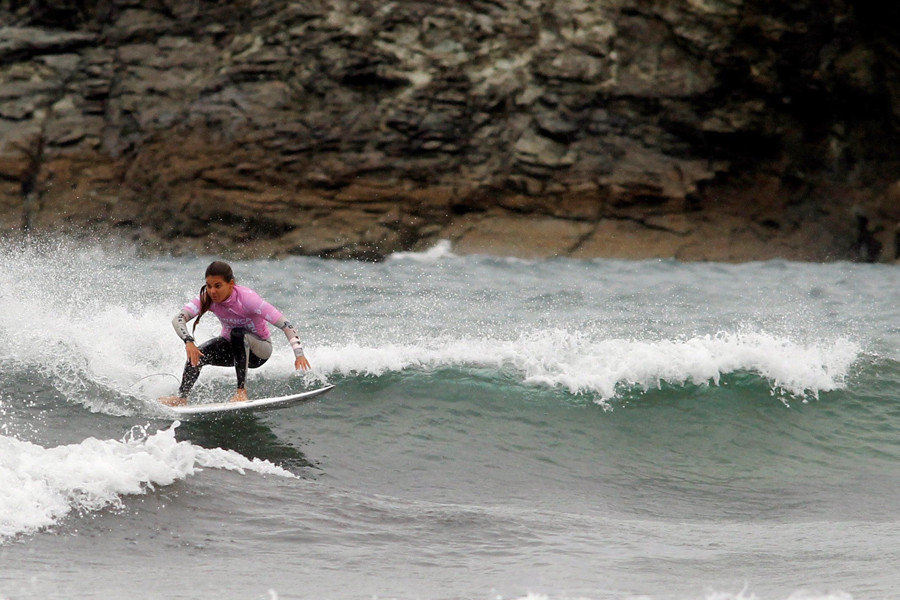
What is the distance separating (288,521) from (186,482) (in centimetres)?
72

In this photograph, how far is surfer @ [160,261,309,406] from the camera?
23.5ft

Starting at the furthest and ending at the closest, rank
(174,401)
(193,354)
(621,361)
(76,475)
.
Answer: (621,361) < (174,401) < (193,354) < (76,475)

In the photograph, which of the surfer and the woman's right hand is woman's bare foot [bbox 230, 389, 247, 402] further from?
the woman's right hand

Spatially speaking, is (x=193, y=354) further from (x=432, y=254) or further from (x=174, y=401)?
(x=432, y=254)

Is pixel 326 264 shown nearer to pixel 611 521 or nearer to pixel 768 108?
pixel 768 108

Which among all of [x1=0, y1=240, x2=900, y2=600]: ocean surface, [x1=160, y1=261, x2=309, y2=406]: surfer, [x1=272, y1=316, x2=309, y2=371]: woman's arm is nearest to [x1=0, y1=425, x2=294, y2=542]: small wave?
[x1=0, y1=240, x2=900, y2=600]: ocean surface

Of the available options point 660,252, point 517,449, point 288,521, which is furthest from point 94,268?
point 288,521

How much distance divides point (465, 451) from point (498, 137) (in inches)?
396

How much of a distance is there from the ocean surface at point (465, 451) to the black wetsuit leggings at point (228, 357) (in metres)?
0.31

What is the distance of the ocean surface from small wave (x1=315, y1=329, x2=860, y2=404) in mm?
26

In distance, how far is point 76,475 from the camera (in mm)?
5242

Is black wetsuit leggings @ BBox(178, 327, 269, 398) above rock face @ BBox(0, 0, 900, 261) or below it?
below

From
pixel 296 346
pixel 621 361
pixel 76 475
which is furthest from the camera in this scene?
pixel 621 361

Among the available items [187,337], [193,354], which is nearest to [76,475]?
[193,354]
